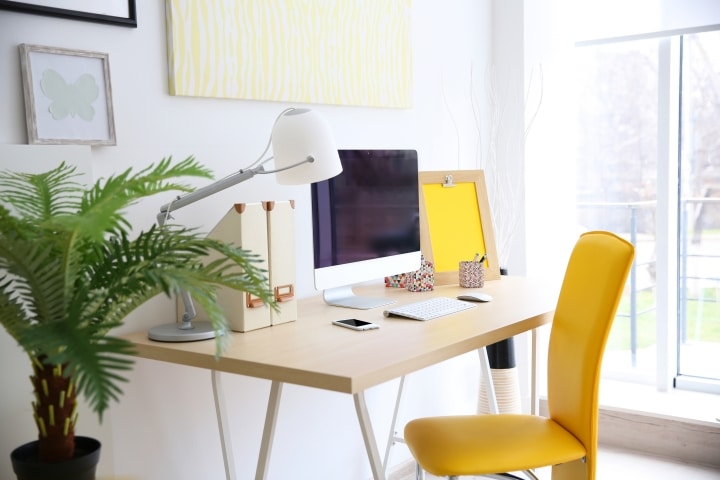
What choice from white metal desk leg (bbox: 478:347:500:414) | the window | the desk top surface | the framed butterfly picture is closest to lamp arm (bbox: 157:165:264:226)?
the framed butterfly picture

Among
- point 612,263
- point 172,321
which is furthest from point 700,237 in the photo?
point 172,321

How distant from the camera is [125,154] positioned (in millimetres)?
2117

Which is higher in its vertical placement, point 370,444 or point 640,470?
point 370,444

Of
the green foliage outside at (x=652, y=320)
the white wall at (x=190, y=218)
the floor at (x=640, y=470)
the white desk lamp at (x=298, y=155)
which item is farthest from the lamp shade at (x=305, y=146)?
the green foliage outside at (x=652, y=320)

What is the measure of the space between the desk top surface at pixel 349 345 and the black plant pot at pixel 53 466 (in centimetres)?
31

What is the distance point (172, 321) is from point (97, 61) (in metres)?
0.71

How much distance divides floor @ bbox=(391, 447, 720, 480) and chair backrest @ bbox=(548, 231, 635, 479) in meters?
1.15

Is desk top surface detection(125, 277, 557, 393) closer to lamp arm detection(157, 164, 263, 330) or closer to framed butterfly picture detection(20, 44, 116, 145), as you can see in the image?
lamp arm detection(157, 164, 263, 330)

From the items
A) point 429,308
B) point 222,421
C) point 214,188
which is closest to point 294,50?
point 214,188

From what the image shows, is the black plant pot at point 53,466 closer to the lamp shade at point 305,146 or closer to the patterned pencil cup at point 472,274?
the lamp shade at point 305,146

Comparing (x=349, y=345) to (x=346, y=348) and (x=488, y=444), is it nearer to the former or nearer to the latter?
(x=346, y=348)

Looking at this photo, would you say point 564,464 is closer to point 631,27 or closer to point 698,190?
point 698,190

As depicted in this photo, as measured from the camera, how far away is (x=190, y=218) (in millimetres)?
2295

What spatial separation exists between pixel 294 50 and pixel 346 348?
111cm
